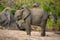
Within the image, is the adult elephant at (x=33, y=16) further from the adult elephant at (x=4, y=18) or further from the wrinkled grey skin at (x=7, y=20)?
the adult elephant at (x=4, y=18)

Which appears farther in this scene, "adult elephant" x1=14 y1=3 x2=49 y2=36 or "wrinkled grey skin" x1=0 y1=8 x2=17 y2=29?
"wrinkled grey skin" x1=0 y1=8 x2=17 y2=29

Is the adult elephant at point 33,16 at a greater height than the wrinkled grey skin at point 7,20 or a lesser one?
greater

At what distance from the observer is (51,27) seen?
34.3 feet

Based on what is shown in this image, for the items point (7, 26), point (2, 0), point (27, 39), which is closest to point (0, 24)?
point (7, 26)

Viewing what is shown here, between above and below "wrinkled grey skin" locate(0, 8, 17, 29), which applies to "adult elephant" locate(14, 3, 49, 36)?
above

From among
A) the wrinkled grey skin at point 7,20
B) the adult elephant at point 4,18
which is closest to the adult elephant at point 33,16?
the wrinkled grey skin at point 7,20

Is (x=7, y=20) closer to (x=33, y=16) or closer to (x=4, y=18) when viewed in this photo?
(x=4, y=18)

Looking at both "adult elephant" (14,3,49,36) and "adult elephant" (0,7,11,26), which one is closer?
"adult elephant" (14,3,49,36)

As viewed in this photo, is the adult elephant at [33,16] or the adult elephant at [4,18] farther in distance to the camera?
the adult elephant at [4,18]

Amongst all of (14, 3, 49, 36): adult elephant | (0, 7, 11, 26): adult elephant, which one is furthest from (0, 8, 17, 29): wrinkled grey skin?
(14, 3, 49, 36): adult elephant

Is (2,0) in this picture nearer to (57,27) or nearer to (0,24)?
(0,24)

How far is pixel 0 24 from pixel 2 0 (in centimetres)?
134

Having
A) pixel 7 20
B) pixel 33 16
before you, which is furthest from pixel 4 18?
pixel 33 16

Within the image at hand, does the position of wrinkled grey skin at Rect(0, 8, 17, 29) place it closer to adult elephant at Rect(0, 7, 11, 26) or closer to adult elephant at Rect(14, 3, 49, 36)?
adult elephant at Rect(0, 7, 11, 26)
